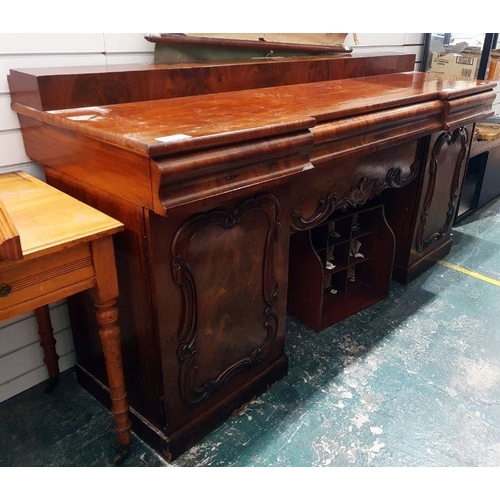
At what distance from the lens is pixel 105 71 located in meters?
1.41

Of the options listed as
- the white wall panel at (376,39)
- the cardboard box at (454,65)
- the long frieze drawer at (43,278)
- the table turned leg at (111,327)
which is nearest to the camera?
the long frieze drawer at (43,278)

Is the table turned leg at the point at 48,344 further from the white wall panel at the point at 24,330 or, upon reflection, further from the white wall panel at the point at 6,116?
the white wall panel at the point at 6,116

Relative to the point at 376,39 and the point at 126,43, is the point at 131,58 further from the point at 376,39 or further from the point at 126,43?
the point at 376,39

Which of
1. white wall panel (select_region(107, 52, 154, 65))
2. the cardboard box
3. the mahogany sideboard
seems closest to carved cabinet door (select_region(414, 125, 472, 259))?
the mahogany sideboard

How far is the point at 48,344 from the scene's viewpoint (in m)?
1.71

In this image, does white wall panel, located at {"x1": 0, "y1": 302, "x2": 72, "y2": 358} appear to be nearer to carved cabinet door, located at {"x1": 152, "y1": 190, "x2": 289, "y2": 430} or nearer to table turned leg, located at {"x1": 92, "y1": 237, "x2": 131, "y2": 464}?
table turned leg, located at {"x1": 92, "y1": 237, "x2": 131, "y2": 464}

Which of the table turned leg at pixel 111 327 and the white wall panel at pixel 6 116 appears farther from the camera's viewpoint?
the white wall panel at pixel 6 116

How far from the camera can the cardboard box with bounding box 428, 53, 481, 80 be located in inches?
122

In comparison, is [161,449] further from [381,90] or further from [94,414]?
[381,90]

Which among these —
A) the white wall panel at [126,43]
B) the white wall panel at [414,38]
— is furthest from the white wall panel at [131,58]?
the white wall panel at [414,38]

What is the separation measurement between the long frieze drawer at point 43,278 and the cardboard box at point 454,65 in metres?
2.77

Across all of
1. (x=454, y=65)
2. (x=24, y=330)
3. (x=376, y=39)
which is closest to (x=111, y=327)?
(x=24, y=330)

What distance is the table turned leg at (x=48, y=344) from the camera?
5.39 feet

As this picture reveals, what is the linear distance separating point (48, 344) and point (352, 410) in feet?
3.64
